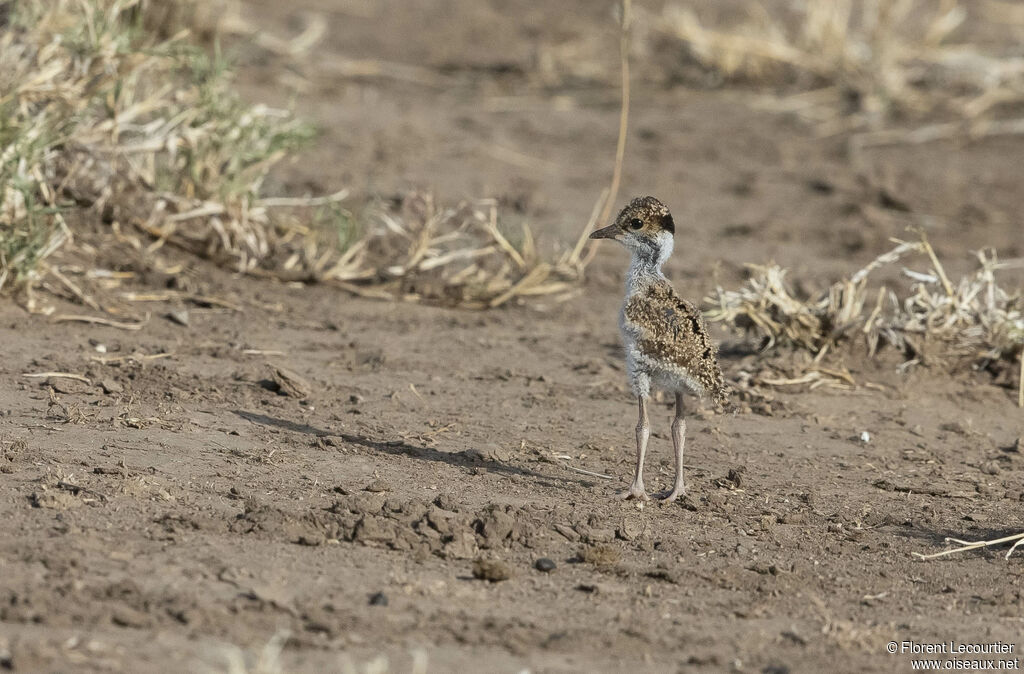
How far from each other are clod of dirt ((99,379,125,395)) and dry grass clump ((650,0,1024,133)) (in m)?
7.18

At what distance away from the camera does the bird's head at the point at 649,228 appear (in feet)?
18.1

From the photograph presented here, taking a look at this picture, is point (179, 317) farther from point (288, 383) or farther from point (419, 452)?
point (419, 452)

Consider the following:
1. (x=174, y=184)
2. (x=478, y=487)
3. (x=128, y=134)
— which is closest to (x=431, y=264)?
(x=174, y=184)

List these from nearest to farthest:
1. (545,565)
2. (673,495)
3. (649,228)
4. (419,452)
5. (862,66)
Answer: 1. (545,565)
2. (673,495)
3. (649,228)
4. (419,452)
5. (862,66)

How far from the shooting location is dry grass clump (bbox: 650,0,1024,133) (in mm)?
11781

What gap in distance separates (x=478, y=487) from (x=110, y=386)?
1.66 metres

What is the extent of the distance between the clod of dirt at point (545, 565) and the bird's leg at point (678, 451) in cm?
84

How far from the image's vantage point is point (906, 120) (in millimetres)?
11758

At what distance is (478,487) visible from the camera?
534 cm

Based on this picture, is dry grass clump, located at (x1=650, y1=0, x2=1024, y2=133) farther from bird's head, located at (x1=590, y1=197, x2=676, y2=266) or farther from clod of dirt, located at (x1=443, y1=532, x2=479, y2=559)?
clod of dirt, located at (x1=443, y1=532, x2=479, y2=559)

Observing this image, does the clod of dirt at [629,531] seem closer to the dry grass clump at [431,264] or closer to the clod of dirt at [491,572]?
the clod of dirt at [491,572]

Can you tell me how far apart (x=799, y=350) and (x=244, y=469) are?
300 centimetres

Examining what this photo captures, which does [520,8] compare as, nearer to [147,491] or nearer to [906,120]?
[906,120]

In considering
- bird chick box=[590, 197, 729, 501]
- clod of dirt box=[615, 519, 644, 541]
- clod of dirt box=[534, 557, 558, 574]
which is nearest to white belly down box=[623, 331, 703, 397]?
bird chick box=[590, 197, 729, 501]
